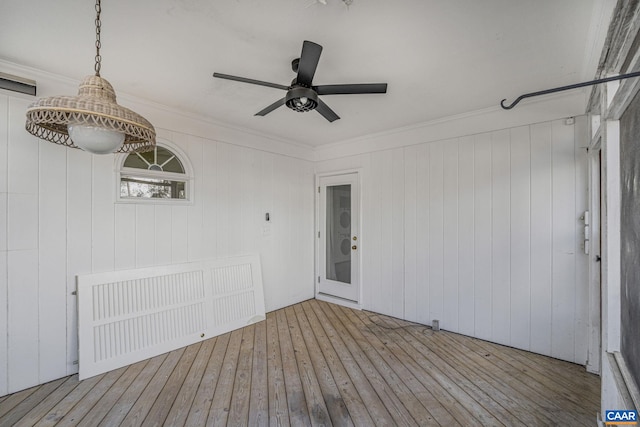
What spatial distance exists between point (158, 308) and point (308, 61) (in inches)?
112

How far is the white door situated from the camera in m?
4.33

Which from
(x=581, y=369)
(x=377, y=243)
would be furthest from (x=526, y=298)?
(x=377, y=243)

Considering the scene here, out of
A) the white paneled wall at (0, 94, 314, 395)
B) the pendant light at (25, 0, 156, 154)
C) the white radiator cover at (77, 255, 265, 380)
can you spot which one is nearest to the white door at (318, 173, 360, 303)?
the white radiator cover at (77, 255, 265, 380)

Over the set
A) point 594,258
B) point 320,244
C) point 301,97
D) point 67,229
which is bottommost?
point 320,244

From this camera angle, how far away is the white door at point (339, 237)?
4.33 metres

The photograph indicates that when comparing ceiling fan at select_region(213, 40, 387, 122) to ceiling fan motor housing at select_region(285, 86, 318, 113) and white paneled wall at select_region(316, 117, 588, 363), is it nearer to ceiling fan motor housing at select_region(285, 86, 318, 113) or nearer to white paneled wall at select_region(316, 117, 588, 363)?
ceiling fan motor housing at select_region(285, 86, 318, 113)

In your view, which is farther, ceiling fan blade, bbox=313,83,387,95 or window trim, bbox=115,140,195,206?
window trim, bbox=115,140,195,206

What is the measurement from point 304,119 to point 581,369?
12.5 ft

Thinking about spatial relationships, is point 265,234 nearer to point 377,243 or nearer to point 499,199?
point 377,243

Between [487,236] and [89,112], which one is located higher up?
[89,112]

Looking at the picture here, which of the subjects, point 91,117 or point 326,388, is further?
point 326,388

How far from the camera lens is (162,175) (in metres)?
3.08

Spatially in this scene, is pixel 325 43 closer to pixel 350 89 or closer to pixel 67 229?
pixel 350 89

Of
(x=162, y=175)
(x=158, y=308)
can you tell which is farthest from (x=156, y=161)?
(x=158, y=308)
